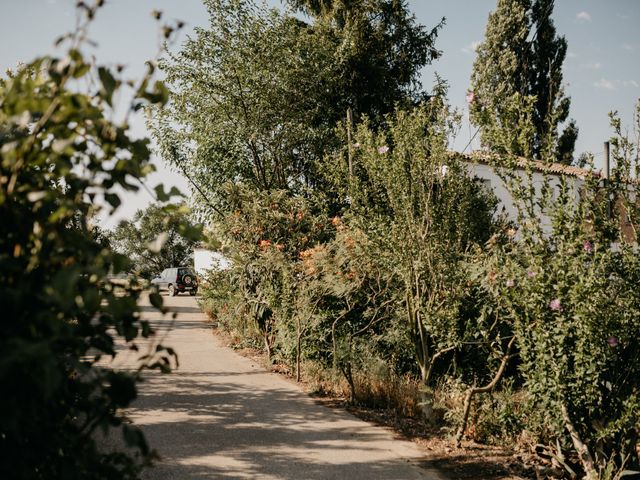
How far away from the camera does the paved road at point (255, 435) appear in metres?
4.88

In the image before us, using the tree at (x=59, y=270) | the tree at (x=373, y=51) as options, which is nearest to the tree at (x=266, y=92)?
the tree at (x=373, y=51)

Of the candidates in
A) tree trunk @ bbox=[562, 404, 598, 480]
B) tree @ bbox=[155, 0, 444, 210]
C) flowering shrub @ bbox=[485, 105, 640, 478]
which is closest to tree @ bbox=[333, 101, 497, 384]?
flowering shrub @ bbox=[485, 105, 640, 478]

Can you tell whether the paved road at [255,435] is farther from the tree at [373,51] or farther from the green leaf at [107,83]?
the tree at [373,51]

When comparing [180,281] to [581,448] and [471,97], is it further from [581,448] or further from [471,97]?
[581,448]

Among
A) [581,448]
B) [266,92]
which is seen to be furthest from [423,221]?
[266,92]

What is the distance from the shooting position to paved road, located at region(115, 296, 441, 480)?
4.88 meters

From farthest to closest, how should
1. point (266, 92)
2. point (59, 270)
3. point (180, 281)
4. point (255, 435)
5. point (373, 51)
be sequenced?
point (180, 281), point (373, 51), point (266, 92), point (255, 435), point (59, 270)

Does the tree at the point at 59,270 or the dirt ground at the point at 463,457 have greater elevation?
the tree at the point at 59,270

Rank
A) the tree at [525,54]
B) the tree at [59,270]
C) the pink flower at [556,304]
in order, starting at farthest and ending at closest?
the tree at [525,54]
the pink flower at [556,304]
the tree at [59,270]

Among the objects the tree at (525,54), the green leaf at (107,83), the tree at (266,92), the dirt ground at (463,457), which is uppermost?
the tree at (525,54)

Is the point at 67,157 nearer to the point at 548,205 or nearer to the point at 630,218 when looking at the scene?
the point at 548,205

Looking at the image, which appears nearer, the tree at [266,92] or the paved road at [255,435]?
the paved road at [255,435]

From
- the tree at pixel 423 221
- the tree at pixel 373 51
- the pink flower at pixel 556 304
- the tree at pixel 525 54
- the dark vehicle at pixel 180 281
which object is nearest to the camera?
the pink flower at pixel 556 304

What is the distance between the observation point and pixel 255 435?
5930 millimetres
